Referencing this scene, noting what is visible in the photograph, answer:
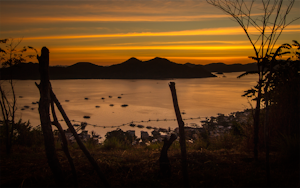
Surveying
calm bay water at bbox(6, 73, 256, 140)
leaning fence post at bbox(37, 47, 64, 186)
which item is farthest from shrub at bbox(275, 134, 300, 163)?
leaning fence post at bbox(37, 47, 64, 186)

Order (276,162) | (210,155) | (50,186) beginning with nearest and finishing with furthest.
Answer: (50,186), (276,162), (210,155)

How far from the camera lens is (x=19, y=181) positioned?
3.79m

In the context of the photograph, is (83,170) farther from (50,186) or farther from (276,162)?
(276,162)

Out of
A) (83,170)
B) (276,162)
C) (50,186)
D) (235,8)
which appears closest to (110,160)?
(83,170)

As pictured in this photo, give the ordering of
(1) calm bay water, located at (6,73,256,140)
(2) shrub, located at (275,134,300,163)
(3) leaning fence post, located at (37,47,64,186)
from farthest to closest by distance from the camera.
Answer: (1) calm bay water, located at (6,73,256,140) < (2) shrub, located at (275,134,300,163) < (3) leaning fence post, located at (37,47,64,186)

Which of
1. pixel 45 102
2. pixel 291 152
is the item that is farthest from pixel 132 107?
pixel 45 102

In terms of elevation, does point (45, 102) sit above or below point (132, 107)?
above

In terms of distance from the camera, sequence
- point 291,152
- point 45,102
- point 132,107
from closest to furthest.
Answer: point 45,102, point 291,152, point 132,107

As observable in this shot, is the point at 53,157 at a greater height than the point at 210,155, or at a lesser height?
greater

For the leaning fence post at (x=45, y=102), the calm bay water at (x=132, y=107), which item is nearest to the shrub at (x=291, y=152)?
the calm bay water at (x=132, y=107)

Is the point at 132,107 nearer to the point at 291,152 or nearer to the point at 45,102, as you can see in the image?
the point at 291,152

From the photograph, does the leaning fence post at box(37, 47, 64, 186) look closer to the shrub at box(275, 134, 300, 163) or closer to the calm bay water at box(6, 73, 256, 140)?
the calm bay water at box(6, 73, 256, 140)

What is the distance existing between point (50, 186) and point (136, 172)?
1.47 m

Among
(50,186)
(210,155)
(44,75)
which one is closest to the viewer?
(44,75)
